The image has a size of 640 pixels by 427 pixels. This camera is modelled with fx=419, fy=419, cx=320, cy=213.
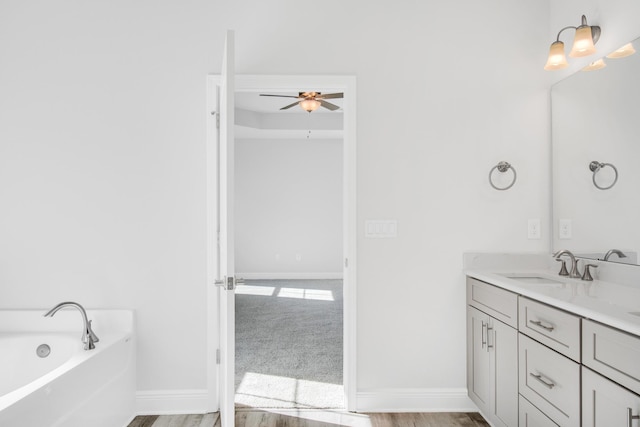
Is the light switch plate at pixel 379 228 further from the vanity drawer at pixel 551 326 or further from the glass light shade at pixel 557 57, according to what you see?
the glass light shade at pixel 557 57

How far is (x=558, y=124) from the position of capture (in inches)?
98.6

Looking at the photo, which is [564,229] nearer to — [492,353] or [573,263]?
[573,263]

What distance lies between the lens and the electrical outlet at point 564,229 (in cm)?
242

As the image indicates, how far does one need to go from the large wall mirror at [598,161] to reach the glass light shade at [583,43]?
0.11m

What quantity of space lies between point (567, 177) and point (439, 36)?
1.13 metres

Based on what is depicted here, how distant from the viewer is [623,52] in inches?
79.4

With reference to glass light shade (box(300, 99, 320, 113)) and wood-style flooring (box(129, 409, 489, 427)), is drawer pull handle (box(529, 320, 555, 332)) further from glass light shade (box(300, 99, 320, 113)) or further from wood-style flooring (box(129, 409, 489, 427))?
glass light shade (box(300, 99, 320, 113))

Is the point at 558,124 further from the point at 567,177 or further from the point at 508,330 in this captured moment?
the point at 508,330

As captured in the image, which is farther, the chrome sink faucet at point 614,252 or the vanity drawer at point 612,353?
the chrome sink faucet at point 614,252

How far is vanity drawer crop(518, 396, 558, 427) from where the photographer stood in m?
1.72

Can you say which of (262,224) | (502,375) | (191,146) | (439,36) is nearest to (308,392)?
(502,375)

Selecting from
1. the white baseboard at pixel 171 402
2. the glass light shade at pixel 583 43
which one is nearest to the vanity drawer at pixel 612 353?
the glass light shade at pixel 583 43

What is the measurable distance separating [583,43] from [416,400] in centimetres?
220

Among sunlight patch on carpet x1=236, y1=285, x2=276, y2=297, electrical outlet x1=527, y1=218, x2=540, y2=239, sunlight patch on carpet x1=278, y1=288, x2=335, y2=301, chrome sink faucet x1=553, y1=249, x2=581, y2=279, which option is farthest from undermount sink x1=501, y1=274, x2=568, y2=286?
sunlight patch on carpet x1=236, y1=285, x2=276, y2=297
